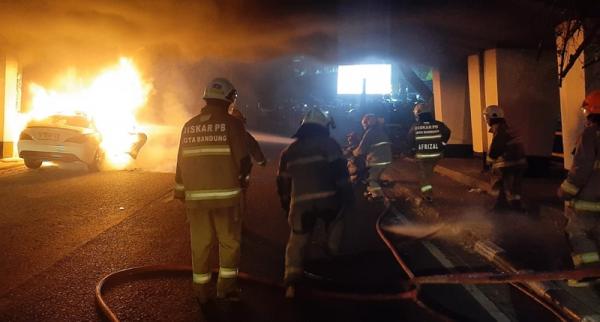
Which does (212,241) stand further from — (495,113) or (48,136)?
(48,136)

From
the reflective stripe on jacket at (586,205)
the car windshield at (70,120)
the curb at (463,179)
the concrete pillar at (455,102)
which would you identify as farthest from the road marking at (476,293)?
the concrete pillar at (455,102)

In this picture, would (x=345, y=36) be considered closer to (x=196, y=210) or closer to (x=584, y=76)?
(x=584, y=76)

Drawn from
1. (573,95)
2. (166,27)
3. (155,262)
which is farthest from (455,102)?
(155,262)

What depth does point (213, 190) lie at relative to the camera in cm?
390

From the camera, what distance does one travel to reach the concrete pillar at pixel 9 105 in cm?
1335

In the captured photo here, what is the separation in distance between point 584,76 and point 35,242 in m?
9.18

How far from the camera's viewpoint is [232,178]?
13.0ft

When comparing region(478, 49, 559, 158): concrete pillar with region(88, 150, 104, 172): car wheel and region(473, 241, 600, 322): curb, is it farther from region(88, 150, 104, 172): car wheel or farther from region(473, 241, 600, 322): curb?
region(88, 150, 104, 172): car wheel

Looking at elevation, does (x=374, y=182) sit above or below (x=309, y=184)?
below

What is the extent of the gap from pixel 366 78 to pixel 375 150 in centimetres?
1723

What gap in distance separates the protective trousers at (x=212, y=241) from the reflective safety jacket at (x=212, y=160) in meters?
0.10

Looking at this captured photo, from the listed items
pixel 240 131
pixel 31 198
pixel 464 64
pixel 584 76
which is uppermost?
pixel 464 64

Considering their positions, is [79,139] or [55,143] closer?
[55,143]

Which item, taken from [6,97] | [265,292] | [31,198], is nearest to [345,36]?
[31,198]
